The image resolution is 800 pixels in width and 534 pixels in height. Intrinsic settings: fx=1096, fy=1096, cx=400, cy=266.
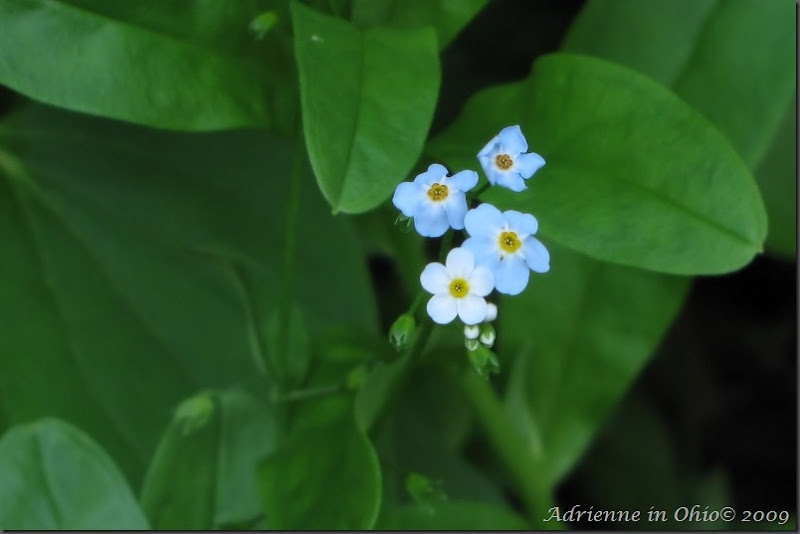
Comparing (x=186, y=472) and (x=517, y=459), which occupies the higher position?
(x=186, y=472)

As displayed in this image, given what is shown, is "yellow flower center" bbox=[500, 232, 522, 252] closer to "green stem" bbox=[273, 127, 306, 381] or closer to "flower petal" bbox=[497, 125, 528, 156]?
"flower petal" bbox=[497, 125, 528, 156]

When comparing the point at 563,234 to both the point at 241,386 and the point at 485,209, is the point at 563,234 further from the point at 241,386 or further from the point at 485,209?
the point at 241,386

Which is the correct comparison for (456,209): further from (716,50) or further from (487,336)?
(716,50)

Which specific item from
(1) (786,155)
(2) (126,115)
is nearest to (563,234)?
(2) (126,115)

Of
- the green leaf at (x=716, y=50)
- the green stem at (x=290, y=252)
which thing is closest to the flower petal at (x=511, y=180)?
the green stem at (x=290, y=252)

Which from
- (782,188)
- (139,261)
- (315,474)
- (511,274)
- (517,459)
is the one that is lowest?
(517,459)

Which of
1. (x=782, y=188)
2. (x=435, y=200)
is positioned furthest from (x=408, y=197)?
Answer: (x=782, y=188)
